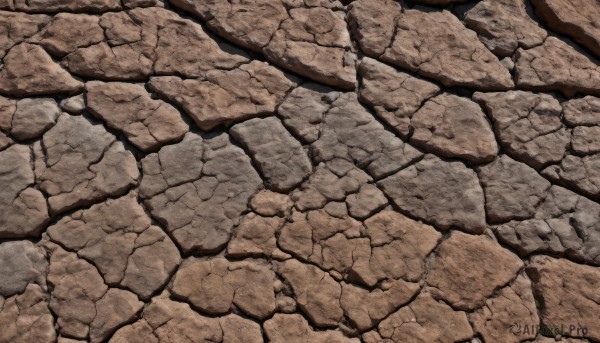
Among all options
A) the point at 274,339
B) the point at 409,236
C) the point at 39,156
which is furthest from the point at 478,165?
the point at 39,156

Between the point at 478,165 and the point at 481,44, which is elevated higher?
the point at 481,44

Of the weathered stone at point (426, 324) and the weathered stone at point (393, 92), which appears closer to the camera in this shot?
the weathered stone at point (426, 324)

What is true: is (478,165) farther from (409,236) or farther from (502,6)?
(502,6)

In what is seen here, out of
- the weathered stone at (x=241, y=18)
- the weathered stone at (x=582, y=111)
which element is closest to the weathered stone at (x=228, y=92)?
the weathered stone at (x=241, y=18)

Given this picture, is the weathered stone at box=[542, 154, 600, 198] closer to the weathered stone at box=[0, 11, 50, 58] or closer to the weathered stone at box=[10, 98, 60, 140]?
the weathered stone at box=[10, 98, 60, 140]

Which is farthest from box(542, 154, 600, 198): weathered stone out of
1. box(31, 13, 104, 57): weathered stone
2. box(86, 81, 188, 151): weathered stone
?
box(31, 13, 104, 57): weathered stone

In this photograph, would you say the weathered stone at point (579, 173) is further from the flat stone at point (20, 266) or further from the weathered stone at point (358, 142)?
the flat stone at point (20, 266)

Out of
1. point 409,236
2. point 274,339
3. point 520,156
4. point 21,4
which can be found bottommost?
point 274,339
